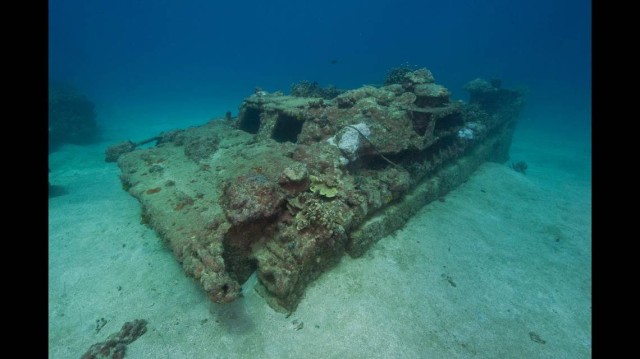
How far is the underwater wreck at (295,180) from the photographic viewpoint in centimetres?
632

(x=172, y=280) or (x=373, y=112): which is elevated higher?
(x=373, y=112)

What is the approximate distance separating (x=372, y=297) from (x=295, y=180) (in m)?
3.07

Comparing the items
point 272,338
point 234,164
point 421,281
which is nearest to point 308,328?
point 272,338

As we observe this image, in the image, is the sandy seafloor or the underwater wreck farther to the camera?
the underwater wreck

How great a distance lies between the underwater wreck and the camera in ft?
20.7

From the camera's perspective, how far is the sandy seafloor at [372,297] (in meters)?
5.80

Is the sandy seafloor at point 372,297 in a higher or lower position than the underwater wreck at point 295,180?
lower

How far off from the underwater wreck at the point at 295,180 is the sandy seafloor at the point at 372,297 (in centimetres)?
62

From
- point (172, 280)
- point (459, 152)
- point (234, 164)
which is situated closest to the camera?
point (172, 280)

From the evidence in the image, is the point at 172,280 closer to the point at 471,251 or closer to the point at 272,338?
the point at 272,338

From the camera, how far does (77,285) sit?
7.12 m

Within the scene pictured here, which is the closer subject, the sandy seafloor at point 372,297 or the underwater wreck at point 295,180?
the sandy seafloor at point 372,297

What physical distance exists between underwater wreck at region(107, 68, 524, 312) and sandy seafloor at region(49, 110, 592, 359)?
2.04 feet
